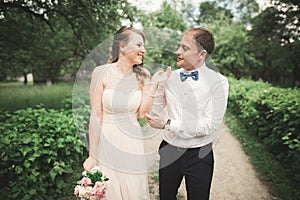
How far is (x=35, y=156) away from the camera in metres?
3.41

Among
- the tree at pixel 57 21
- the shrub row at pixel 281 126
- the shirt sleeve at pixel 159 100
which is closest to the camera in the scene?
the shirt sleeve at pixel 159 100

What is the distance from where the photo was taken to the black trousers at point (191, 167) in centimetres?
214

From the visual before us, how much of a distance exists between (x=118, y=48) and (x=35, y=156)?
210 centimetres

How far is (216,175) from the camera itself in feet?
17.3

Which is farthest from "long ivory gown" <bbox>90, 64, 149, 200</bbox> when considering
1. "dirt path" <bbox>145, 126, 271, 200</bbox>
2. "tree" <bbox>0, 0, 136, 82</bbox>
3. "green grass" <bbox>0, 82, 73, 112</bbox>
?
"green grass" <bbox>0, 82, 73, 112</bbox>

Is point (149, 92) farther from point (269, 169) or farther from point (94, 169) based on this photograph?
point (269, 169)

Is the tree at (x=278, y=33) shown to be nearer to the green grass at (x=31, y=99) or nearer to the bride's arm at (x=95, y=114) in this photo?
the green grass at (x=31, y=99)

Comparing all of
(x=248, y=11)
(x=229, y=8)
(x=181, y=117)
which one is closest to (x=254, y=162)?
(x=181, y=117)

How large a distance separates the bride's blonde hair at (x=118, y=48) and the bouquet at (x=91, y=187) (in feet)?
2.63

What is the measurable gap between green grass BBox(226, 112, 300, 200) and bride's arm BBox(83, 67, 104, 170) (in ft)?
11.0

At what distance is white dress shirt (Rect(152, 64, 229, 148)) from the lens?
6.58 feet

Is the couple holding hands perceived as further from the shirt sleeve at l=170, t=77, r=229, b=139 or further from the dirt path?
the dirt path

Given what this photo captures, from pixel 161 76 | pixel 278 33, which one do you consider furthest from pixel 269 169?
pixel 278 33

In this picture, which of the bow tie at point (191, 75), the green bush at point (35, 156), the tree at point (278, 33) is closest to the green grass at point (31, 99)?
the green bush at point (35, 156)
